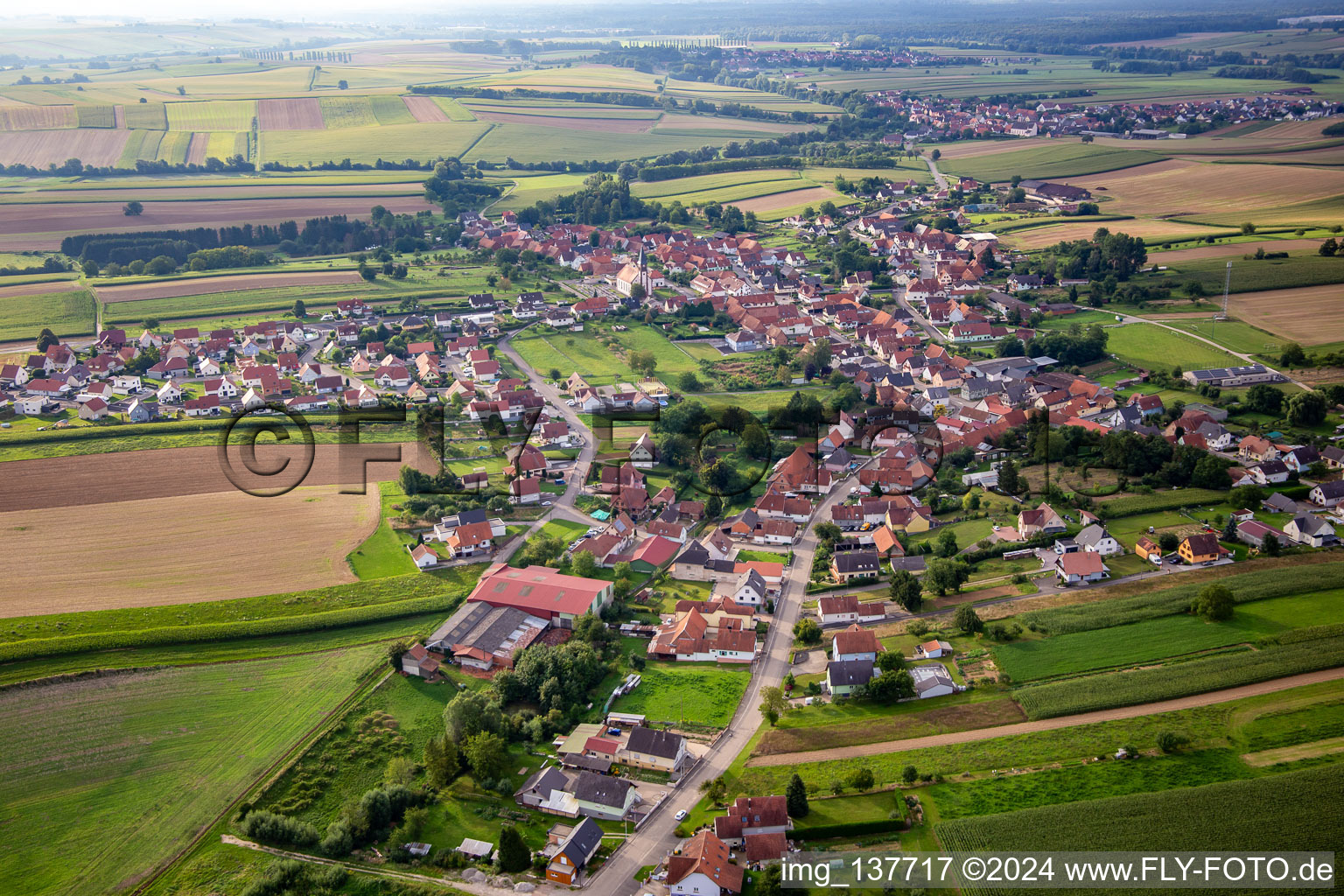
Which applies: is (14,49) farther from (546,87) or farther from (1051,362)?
(1051,362)

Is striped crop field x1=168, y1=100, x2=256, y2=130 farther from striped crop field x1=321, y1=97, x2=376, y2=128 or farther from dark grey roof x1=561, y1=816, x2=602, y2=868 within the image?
dark grey roof x1=561, y1=816, x2=602, y2=868

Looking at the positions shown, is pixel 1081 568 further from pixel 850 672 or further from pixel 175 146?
pixel 175 146

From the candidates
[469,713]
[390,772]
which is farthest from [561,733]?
[390,772]

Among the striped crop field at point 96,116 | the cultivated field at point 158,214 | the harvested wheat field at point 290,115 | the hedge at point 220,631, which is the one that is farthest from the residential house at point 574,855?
the striped crop field at point 96,116

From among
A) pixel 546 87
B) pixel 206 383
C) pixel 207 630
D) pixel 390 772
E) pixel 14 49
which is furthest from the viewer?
pixel 14 49

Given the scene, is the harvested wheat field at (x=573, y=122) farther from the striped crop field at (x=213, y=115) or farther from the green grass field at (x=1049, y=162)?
the green grass field at (x=1049, y=162)
